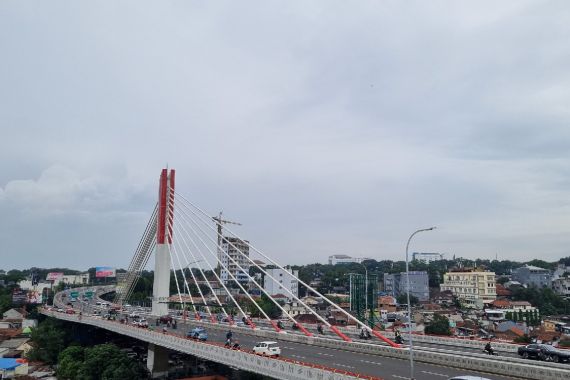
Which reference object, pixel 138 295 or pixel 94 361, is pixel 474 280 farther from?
pixel 94 361

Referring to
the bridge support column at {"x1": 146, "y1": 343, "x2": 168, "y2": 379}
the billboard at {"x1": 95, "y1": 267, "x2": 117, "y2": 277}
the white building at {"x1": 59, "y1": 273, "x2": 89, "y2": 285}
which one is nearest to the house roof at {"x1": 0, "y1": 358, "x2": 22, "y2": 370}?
the bridge support column at {"x1": 146, "y1": 343, "x2": 168, "y2": 379}

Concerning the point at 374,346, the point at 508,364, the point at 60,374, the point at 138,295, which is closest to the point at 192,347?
the point at 374,346

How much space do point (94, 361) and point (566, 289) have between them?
10876 centimetres

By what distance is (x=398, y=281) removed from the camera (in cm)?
13312

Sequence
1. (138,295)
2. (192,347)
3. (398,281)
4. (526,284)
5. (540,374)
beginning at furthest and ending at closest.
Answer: (398,281) → (526,284) → (138,295) → (192,347) → (540,374)

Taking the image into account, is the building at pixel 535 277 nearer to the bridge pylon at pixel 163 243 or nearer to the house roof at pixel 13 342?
the bridge pylon at pixel 163 243

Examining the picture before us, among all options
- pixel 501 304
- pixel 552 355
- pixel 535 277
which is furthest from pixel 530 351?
pixel 535 277

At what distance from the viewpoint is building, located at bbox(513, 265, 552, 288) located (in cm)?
12029

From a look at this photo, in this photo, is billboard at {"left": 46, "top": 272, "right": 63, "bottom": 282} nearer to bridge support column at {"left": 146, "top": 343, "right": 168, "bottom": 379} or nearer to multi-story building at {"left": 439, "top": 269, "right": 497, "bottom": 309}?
bridge support column at {"left": 146, "top": 343, "right": 168, "bottom": 379}

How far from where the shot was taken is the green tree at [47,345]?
60719 millimetres

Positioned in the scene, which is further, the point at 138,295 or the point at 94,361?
the point at 138,295

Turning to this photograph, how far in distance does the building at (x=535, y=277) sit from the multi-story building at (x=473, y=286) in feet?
81.5

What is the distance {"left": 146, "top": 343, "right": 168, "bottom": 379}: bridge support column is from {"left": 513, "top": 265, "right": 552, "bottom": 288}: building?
107 metres

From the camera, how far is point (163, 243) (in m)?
56.0
